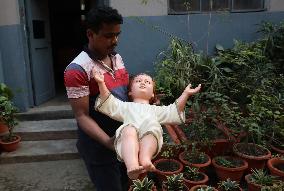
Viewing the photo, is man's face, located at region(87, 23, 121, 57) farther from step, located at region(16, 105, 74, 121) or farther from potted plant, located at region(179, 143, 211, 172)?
step, located at region(16, 105, 74, 121)

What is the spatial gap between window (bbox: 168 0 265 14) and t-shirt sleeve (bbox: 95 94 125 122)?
3567 mm

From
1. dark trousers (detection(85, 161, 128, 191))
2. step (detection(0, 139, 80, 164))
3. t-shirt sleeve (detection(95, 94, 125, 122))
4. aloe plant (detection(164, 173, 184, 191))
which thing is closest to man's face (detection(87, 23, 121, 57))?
t-shirt sleeve (detection(95, 94, 125, 122))

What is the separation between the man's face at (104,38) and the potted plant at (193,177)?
1793mm

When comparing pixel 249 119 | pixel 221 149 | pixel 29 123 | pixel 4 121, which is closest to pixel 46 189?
pixel 4 121

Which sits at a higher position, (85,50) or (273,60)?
(85,50)

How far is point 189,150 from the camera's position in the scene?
3.47 metres

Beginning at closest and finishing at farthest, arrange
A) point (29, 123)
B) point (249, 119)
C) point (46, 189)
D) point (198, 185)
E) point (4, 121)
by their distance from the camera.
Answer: point (198, 185) → point (249, 119) → point (46, 189) → point (4, 121) → point (29, 123)

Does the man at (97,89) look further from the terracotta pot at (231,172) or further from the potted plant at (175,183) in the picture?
the terracotta pot at (231,172)

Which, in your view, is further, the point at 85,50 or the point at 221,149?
the point at 221,149

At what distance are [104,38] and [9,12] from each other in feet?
12.2

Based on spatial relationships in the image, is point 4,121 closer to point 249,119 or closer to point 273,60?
point 249,119

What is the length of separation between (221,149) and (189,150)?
0.44m

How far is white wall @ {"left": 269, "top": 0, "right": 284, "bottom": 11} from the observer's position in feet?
17.1

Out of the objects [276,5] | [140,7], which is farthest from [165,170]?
[276,5]
